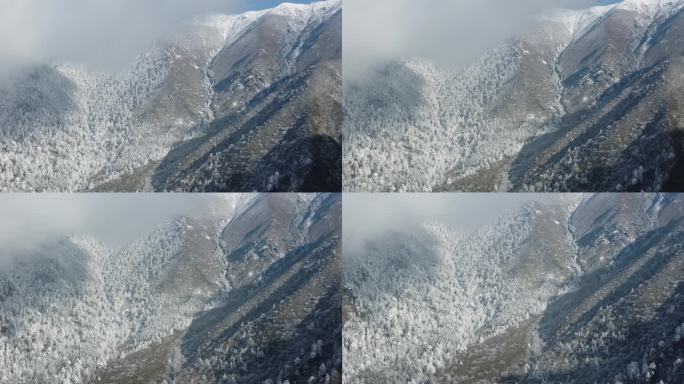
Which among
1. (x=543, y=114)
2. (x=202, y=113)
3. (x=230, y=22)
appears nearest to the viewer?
(x=202, y=113)

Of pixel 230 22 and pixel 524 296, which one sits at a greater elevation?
pixel 230 22

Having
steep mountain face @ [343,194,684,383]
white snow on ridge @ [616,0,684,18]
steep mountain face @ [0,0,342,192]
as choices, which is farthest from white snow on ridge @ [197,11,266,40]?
white snow on ridge @ [616,0,684,18]

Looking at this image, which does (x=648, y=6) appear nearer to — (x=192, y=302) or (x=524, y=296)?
(x=524, y=296)

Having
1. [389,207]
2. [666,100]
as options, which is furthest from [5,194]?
[666,100]

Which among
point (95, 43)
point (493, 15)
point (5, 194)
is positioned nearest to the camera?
point (5, 194)

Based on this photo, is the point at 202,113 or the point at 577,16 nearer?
the point at 202,113

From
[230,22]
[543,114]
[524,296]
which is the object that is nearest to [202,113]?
[230,22]

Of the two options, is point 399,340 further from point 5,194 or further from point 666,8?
point 666,8
